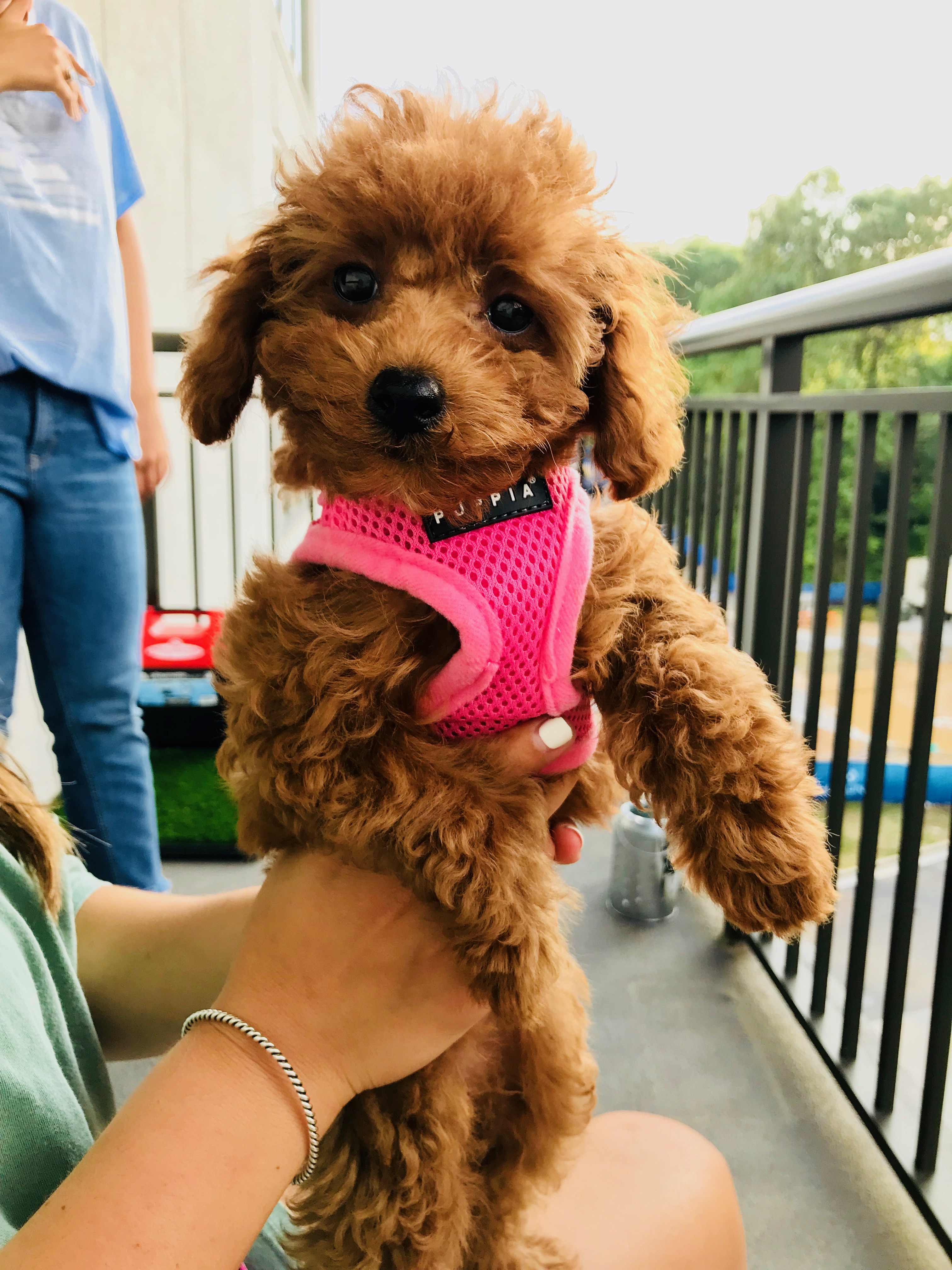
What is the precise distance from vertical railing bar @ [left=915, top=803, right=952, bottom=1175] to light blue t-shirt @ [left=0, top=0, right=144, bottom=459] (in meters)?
1.47

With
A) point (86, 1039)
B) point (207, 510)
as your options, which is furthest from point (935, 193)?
point (86, 1039)

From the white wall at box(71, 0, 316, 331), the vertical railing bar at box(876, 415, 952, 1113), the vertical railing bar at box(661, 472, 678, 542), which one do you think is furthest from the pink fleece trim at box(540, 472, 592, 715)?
the white wall at box(71, 0, 316, 331)

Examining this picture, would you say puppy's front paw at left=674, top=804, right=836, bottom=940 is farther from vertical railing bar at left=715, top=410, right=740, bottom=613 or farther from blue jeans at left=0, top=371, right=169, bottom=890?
vertical railing bar at left=715, top=410, right=740, bottom=613

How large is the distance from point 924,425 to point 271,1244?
1.34 metres

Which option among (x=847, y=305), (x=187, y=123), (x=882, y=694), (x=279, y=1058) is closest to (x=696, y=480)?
(x=847, y=305)

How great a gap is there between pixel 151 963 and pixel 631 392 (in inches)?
28.9

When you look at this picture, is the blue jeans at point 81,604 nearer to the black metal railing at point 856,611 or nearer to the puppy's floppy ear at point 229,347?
the puppy's floppy ear at point 229,347

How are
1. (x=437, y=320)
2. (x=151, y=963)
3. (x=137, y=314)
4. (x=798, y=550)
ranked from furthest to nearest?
1. (x=137, y=314)
2. (x=798, y=550)
3. (x=151, y=963)
4. (x=437, y=320)

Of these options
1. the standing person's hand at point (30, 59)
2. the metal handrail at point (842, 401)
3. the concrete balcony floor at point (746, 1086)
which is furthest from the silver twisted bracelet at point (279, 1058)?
the standing person's hand at point (30, 59)

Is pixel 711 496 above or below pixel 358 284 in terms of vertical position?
below

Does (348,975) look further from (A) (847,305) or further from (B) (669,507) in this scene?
(B) (669,507)

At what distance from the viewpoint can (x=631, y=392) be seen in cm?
Result: 72

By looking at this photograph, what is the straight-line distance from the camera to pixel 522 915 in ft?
2.11

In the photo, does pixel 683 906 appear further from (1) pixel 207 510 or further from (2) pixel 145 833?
(1) pixel 207 510
